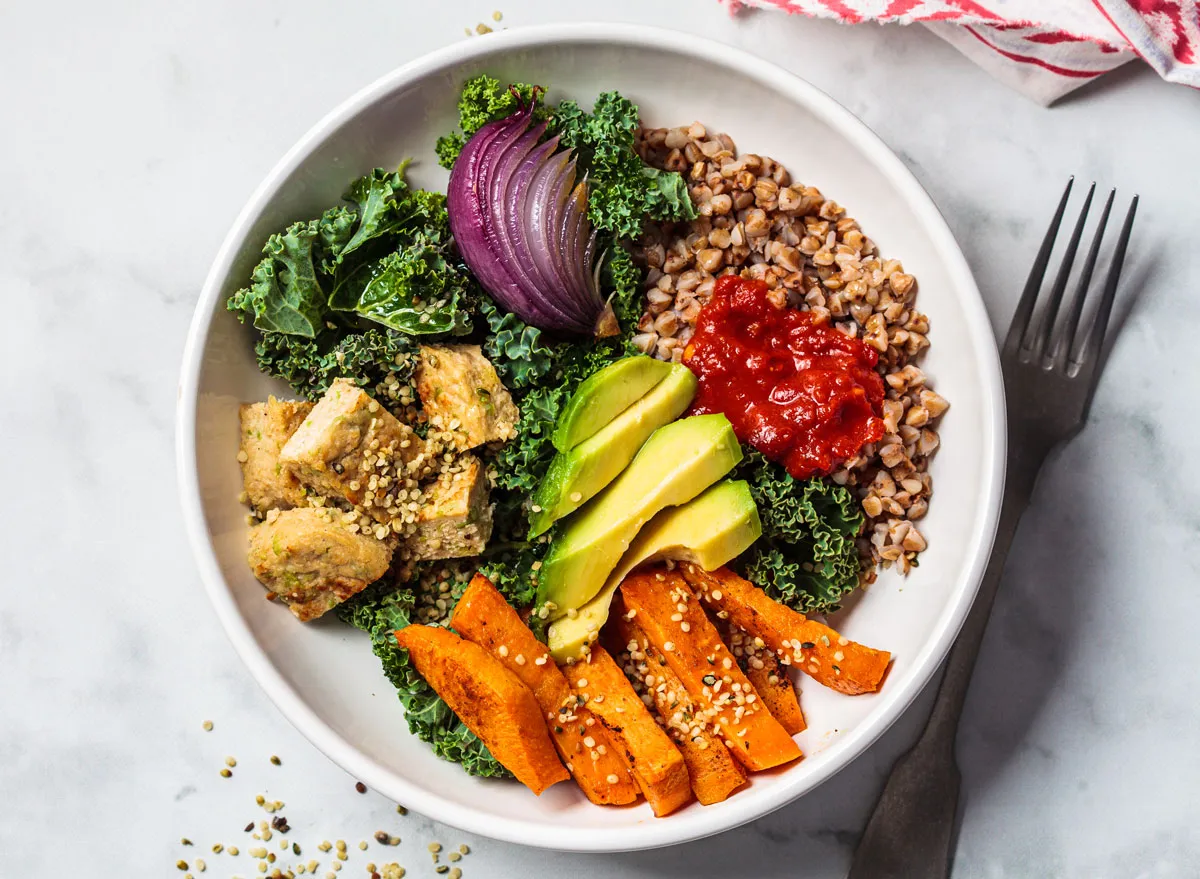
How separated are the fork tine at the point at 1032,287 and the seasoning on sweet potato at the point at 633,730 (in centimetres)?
141

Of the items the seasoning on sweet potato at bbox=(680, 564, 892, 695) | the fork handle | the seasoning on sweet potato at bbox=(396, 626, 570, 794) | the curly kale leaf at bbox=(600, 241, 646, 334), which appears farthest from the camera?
the fork handle

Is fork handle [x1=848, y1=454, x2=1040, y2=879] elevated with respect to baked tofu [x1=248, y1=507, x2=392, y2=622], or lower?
lower

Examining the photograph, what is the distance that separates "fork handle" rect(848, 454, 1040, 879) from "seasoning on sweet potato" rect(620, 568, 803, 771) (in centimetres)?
52

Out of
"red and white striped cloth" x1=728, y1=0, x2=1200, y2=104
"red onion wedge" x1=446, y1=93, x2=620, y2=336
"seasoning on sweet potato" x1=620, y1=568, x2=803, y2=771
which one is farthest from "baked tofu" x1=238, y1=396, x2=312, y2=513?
"red and white striped cloth" x1=728, y1=0, x2=1200, y2=104

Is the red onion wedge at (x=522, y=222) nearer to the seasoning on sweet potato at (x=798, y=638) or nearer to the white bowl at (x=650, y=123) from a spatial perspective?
the white bowl at (x=650, y=123)

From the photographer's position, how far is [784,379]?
2482 millimetres

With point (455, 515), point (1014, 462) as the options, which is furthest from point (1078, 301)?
point (455, 515)

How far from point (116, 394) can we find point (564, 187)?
1559mm

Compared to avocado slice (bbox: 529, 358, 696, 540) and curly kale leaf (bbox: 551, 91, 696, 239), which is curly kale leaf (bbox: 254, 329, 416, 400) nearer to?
avocado slice (bbox: 529, 358, 696, 540)

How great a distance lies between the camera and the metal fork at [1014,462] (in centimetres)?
260

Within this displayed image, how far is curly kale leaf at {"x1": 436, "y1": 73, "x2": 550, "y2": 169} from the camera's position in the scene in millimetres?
2475

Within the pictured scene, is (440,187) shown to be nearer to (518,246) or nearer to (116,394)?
(518,246)

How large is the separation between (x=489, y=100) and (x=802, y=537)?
4.57 ft

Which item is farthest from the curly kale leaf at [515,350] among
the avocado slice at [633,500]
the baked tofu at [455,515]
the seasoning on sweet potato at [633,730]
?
the seasoning on sweet potato at [633,730]
